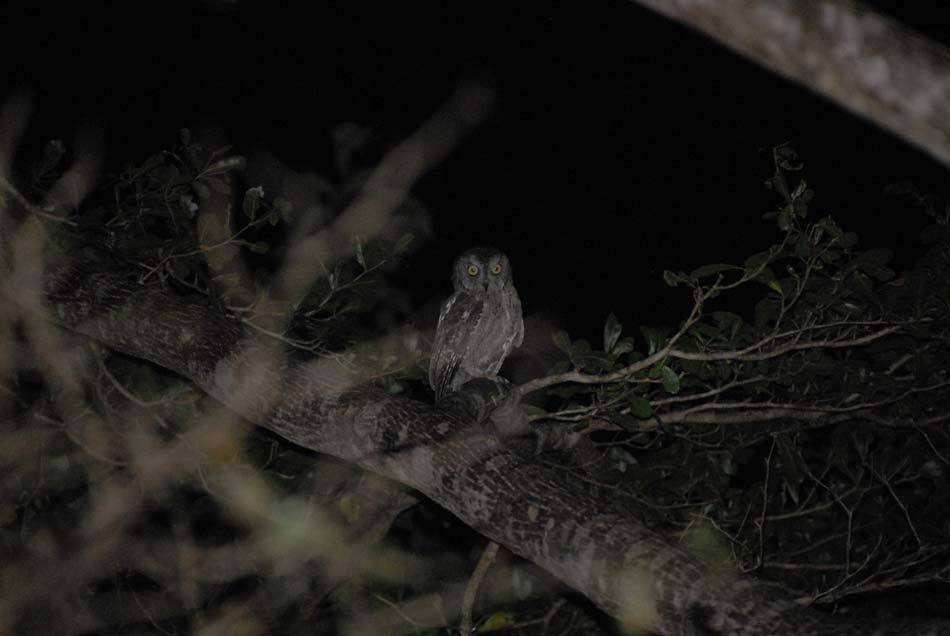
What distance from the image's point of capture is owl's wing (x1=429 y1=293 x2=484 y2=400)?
428 cm

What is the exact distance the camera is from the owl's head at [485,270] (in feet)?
15.5

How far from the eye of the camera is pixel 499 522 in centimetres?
197

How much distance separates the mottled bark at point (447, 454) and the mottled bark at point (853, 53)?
0.80 meters

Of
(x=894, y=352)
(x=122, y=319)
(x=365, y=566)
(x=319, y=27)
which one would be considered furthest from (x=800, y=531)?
(x=319, y=27)

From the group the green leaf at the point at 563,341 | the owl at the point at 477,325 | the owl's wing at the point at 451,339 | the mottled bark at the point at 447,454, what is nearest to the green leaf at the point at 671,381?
the green leaf at the point at 563,341

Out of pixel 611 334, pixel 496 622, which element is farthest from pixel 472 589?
pixel 496 622

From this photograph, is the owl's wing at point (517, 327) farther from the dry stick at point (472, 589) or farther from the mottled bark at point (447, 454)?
the dry stick at point (472, 589)

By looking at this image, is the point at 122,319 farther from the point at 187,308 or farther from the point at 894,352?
the point at 894,352

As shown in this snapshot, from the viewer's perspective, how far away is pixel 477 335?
4551 mm

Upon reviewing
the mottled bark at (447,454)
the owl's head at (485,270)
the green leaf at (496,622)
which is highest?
the mottled bark at (447,454)

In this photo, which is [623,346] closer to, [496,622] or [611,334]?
[611,334]

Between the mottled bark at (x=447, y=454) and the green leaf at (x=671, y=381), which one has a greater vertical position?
the mottled bark at (x=447, y=454)

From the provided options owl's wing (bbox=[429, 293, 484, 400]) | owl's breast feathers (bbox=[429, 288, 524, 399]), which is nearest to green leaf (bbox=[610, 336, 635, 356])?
owl's wing (bbox=[429, 293, 484, 400])

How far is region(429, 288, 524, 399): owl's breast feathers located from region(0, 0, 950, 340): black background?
935 mm
